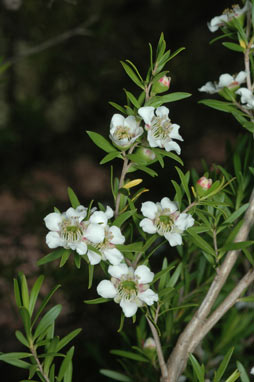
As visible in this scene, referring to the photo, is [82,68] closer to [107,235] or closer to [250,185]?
[250,185]

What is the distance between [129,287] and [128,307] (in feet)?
0.07

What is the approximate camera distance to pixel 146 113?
0.46 meters

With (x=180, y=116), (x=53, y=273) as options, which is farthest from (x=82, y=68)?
(x=53, y=273)

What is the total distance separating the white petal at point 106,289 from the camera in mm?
477

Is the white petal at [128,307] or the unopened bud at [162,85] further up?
the unopened bud at [162,85]

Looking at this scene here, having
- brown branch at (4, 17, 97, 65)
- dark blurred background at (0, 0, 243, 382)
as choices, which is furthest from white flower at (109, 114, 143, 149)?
brown branch at (4, 17, 97, 65)

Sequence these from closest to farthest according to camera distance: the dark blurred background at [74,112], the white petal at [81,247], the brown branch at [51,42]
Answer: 1. the white petal at [81,247]
2. the dark blurred background at [74,112]
3. the brown branch at [51,42]

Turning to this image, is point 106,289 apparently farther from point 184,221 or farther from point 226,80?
point 226,80

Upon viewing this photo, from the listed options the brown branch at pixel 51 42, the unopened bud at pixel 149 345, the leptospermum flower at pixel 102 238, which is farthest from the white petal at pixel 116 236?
the brown branch at pixel 51 42

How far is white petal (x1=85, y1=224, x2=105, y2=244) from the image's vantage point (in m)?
0.44

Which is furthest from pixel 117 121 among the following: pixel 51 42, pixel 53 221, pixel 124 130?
pixel 51 42

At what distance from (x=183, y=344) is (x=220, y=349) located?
0.24 metres

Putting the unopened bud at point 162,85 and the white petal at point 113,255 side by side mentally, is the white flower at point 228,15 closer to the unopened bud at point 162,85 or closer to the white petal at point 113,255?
the unopened bud at point 162,85

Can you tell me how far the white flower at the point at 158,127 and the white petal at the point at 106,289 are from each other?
0.45 ft
